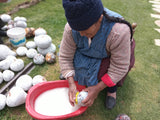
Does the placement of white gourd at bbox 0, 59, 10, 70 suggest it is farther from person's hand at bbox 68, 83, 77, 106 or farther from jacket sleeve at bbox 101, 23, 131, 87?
jacket sleeve at bbox 101, 23, 131, 87

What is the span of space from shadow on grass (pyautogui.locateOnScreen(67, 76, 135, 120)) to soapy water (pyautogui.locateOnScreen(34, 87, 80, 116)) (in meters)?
0.13

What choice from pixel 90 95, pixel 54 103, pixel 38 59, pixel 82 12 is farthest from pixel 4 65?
pixel 82 12

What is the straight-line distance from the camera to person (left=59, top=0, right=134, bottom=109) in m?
0.69

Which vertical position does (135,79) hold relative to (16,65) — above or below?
below

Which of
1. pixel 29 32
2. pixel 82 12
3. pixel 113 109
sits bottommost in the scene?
pixel 113 109

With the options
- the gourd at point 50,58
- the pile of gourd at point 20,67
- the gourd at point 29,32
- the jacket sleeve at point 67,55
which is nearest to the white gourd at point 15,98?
the pile of gourd at point 20,67

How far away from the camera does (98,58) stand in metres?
1.06

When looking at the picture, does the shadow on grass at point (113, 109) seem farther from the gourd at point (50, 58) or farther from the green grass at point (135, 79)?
the gourd at point (50, 58)

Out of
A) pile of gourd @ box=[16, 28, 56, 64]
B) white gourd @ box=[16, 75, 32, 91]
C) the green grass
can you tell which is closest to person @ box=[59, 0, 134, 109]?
the green grass

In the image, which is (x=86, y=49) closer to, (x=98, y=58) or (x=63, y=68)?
(x=98, y=58)

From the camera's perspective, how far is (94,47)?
3.16ft

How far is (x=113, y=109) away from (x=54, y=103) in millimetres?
578

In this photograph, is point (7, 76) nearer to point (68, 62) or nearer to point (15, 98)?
point (15, 98)

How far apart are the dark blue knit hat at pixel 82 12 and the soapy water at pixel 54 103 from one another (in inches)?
32.0
